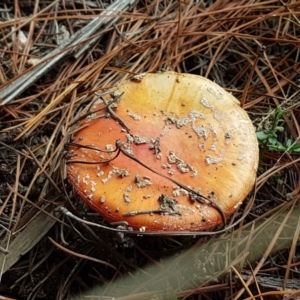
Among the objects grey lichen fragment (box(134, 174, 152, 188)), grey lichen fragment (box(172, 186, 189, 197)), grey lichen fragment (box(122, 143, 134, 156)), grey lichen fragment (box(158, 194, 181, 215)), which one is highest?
grey lichen fragment (box(122, 143, 134, 156))

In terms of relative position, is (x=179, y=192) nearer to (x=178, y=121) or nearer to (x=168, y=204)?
(x=168, y=204)

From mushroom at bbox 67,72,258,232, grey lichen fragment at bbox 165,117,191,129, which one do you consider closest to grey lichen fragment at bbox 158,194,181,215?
mushroom at bbox 67,72,258,232

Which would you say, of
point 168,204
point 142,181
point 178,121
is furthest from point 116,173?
point 178,121

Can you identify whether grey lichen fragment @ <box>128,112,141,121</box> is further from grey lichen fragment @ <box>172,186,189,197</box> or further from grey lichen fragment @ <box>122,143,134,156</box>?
grey lichen fragment @ <box>172,186,189,197</box>

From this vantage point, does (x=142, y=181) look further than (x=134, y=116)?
No

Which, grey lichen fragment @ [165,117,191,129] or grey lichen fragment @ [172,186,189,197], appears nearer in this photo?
grey lichen fragment @ [172,186,189,197]

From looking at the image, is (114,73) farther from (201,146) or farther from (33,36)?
(201,146)

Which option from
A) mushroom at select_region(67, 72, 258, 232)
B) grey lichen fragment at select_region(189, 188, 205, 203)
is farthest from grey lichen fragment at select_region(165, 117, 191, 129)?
grey lichen fragment at select_region(189, 188, 205, 203)

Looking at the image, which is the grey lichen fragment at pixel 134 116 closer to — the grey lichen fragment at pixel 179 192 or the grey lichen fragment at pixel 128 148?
the grey lichen fragment at pixel 128 148

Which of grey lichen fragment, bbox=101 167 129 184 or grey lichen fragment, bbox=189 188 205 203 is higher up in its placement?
grey lichen fragment, bbox=101 167 129 184
